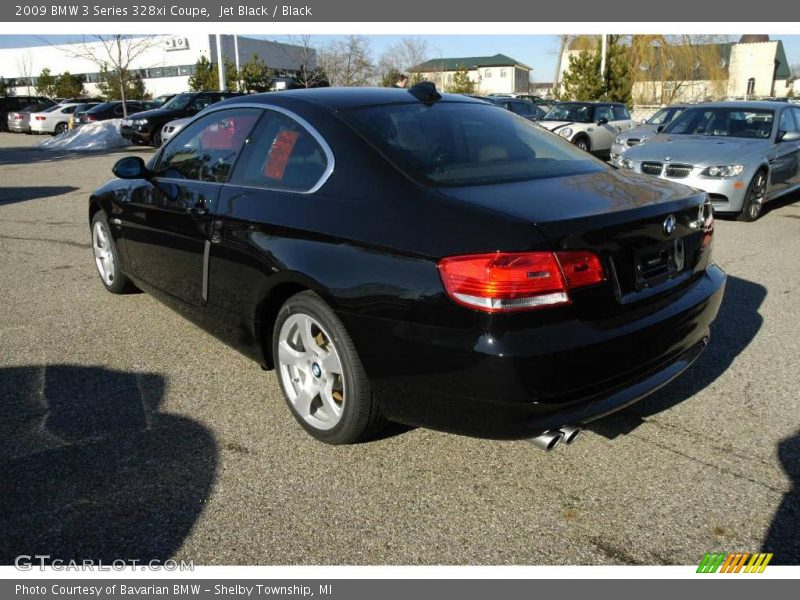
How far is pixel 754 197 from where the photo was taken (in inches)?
343

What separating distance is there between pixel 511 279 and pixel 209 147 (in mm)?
2349

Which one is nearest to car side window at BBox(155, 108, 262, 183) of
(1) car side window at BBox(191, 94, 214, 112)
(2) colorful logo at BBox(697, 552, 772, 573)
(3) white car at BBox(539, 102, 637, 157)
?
(2) colorful logo at BBox(697, 552, 772, 573)

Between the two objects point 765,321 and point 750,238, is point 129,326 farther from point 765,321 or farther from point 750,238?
point 750,238

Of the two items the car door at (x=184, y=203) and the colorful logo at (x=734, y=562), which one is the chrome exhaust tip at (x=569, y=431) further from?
the car door at (x=184, y=203)

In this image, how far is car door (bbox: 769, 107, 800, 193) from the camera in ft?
29.6

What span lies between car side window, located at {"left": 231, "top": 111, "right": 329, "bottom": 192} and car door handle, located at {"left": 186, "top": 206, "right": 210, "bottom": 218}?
0.24 meters

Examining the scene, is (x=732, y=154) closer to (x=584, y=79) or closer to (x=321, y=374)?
(x=321, y=374)

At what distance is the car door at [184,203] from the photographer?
365cm

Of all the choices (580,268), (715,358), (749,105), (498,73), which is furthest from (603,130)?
(498,73)

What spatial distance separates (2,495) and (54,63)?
7807cm

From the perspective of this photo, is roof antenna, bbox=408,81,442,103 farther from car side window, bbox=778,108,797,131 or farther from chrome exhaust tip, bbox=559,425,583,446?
car side window, bbox=778,108,797,131

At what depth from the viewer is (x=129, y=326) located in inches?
185

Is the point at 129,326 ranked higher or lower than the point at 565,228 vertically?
lower

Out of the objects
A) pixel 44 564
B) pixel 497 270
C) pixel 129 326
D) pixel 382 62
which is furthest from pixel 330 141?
pixel 382 62
